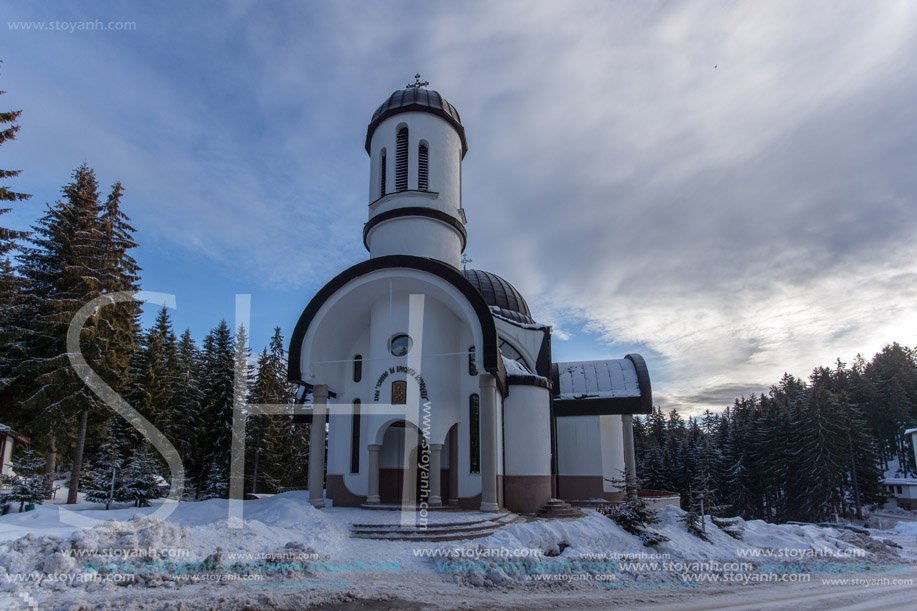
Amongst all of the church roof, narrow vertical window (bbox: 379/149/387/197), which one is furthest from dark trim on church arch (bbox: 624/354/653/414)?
narrow vertical window (bbox: 379/149/387/197)

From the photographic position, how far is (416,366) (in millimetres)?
14914

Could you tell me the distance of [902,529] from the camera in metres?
19.5

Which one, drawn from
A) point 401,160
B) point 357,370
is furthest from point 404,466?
point 401,160

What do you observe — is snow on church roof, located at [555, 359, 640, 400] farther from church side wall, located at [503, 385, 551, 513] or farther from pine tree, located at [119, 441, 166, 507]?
pine tree, located at [119, 441, 166, 507]

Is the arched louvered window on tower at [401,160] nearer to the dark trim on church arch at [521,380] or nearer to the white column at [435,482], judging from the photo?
the dark trim on church arch at [521,380]

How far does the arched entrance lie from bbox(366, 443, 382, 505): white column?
696mm

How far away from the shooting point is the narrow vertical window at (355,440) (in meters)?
15.4

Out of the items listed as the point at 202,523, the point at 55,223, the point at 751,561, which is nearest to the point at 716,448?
the point at 751,561

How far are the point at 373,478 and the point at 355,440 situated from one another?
1568 millimetres

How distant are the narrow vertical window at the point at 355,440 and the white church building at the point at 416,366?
0.10ft

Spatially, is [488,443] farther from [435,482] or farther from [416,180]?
[416,180]

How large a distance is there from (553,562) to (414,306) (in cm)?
799

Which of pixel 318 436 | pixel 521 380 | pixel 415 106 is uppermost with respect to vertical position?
pixel 415 106

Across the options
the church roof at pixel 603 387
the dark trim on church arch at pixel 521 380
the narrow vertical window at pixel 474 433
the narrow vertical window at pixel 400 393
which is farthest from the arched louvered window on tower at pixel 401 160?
the church roof at pixel 603 387
